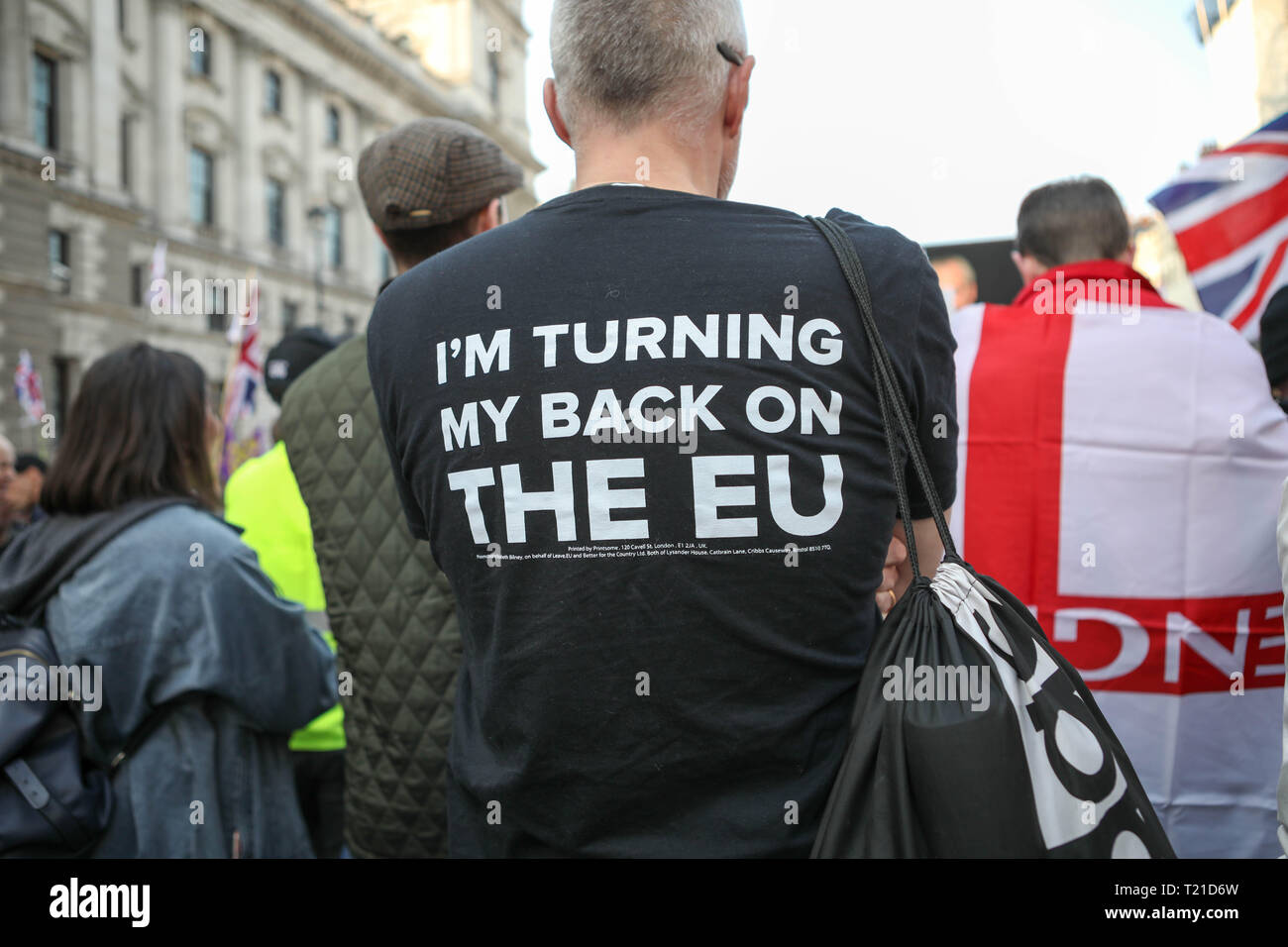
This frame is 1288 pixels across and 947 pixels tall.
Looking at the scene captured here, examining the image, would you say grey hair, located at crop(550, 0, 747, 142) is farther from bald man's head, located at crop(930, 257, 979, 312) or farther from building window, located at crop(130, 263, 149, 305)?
building window, located at crop(130, 263, 149, 305)

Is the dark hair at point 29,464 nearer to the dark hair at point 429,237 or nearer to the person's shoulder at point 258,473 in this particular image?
the person's shoulder at point 258,473

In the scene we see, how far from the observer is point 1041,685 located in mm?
1210

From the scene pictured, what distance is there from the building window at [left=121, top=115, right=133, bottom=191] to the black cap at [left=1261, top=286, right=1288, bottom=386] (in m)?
32.0

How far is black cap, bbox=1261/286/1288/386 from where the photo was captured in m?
2.23

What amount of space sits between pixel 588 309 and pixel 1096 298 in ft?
5.02

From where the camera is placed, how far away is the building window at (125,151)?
1123 inches

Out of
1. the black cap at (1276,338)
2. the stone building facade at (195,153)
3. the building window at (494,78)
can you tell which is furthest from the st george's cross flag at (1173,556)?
the building window at (494,78)

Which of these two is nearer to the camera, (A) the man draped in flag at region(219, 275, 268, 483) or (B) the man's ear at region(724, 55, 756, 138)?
(B) the man's ear at region(724, 55, 756, 138)

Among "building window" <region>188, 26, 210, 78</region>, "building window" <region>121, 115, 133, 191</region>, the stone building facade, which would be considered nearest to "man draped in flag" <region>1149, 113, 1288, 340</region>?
the stone building facade

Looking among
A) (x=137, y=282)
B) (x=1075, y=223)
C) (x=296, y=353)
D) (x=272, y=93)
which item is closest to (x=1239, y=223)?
(x=1075, y=223)
